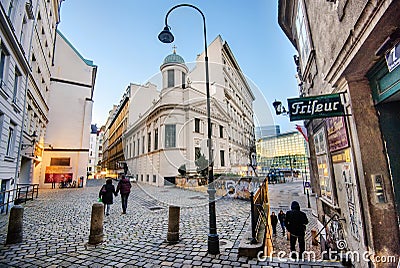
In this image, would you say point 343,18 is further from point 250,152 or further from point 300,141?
point 300,141

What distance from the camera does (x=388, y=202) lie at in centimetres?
341

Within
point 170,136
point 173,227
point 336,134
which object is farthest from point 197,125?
point 336,134

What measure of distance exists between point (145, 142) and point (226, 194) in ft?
68.7

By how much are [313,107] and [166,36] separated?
5.19m

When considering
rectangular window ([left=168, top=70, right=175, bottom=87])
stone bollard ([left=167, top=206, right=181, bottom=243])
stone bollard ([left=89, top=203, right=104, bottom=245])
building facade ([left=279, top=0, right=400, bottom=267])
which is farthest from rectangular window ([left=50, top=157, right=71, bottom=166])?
building facade ([left=279, top=0, right=400, bottom=267])

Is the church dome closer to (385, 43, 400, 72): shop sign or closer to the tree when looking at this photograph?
the tree

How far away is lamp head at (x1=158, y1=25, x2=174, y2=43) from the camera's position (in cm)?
687

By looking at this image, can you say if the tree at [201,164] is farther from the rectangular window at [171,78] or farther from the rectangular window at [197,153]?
the rectangular window at [171,78]

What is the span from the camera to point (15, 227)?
17.6 feet

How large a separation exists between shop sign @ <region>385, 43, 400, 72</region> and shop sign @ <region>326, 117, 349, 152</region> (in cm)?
156

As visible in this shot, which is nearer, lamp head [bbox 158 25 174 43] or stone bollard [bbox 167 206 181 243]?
stone bollard [bbox 167 206 181 243]

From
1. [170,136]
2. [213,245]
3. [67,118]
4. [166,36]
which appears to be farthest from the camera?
[67,118]

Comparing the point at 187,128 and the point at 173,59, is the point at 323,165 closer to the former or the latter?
the point at 187,128

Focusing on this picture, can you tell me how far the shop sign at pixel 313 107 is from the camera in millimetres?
4027
